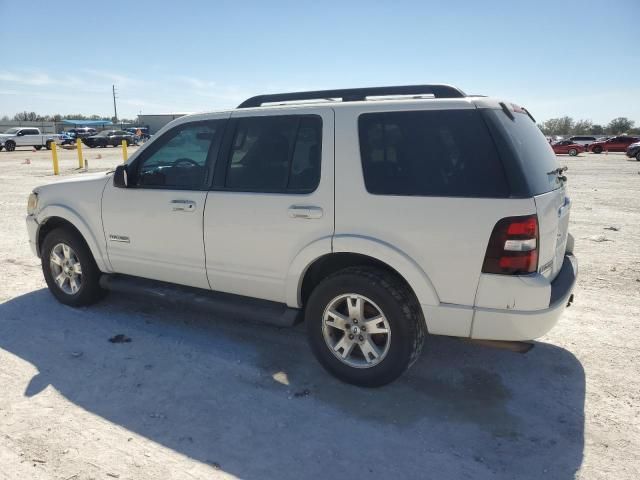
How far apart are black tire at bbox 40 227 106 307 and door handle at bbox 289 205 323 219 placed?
2.43 metres

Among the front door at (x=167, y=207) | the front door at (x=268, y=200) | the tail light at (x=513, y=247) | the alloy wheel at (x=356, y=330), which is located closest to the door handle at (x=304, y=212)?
the front door at (x=268, y=200)

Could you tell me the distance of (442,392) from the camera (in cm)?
335

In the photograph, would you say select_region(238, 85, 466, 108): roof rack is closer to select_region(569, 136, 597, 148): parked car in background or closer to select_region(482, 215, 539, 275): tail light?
Result: select_region(482, 215, 539, 275): tail light

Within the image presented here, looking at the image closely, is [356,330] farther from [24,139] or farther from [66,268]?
[24,139]

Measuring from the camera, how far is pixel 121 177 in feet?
13.4

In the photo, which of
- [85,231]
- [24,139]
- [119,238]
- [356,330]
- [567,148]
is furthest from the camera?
[567,148]

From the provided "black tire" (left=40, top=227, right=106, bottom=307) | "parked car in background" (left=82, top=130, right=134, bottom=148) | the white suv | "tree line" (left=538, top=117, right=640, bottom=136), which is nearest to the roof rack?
the white suv

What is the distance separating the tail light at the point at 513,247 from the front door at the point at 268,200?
108 cm

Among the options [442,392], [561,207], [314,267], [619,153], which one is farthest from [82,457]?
[619,153]

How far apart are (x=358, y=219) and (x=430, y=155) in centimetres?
62

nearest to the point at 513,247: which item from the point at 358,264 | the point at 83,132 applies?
the point at 358,264

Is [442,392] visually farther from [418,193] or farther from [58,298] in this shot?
[58,298]

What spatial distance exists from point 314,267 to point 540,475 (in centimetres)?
191

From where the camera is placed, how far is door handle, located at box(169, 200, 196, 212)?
12.6 ft
